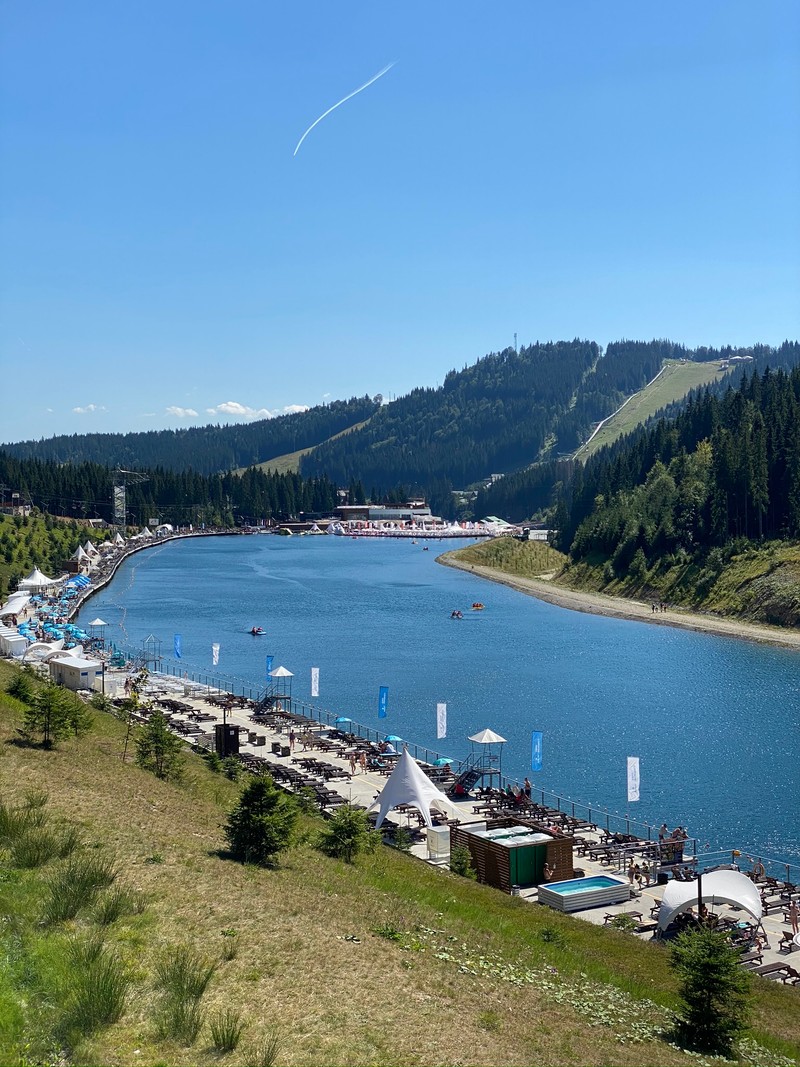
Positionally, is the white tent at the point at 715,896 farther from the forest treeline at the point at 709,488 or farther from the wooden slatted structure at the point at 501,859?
the forest treeline at the point at 709,488

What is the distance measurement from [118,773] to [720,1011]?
16380mm

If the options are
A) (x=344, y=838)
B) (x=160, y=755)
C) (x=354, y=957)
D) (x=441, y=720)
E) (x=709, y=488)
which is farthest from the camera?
(x=709, y=488)

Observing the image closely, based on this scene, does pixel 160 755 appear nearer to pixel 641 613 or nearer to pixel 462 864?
pixel 462 864

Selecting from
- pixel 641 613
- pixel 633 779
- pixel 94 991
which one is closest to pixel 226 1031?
pixel 94 991

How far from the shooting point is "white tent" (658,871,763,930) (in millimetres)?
22328

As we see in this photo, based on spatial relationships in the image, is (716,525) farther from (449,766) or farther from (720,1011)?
(720,1011)

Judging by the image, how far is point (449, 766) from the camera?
38.8 metres

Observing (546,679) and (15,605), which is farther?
(15,605)

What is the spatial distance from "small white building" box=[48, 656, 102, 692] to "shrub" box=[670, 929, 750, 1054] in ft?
130

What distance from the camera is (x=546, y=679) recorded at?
61906 mm

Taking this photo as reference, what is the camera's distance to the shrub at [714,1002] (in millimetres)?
14156

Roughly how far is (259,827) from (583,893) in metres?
9.89

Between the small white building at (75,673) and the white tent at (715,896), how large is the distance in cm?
3394

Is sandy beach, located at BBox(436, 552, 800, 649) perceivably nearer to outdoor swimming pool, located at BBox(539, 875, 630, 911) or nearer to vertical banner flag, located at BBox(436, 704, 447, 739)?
vertical banner flag, located at BBox(436, 704, 447, 739)
